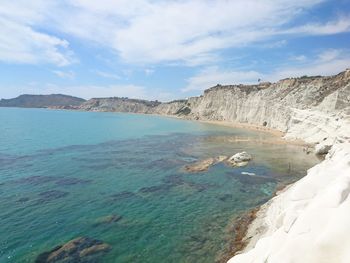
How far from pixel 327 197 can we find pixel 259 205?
60.0ft

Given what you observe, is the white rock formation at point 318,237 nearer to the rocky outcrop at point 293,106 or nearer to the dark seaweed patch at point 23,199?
the dark seaweed patch at point 23,199

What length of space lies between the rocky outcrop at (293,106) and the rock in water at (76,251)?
43.7m

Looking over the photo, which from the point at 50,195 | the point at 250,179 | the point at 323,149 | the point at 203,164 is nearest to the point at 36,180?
the point at 50,195

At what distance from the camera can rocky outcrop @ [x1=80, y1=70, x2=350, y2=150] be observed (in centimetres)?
6831

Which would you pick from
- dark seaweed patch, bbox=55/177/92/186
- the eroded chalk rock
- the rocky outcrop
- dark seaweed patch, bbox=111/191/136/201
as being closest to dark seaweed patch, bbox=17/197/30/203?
dark seaweed patch, bbox=55/177/92/186

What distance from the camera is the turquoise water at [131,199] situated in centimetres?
2350

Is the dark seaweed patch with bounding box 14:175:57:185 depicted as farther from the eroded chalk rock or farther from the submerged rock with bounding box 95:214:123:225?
the eroded chalk rock

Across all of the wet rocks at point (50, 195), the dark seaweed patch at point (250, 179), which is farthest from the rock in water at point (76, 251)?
the dark seaweed patch at point (250, 179)

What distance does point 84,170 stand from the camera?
152 ft

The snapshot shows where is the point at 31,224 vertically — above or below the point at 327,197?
below

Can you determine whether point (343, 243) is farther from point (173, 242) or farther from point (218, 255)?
point (173, 242)

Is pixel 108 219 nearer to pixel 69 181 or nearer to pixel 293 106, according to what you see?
pixel 69 181

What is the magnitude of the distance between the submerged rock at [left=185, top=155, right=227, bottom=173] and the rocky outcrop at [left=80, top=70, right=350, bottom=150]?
20008mm

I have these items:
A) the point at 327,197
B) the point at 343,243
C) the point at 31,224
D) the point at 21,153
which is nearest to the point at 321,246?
the point at 343,243
